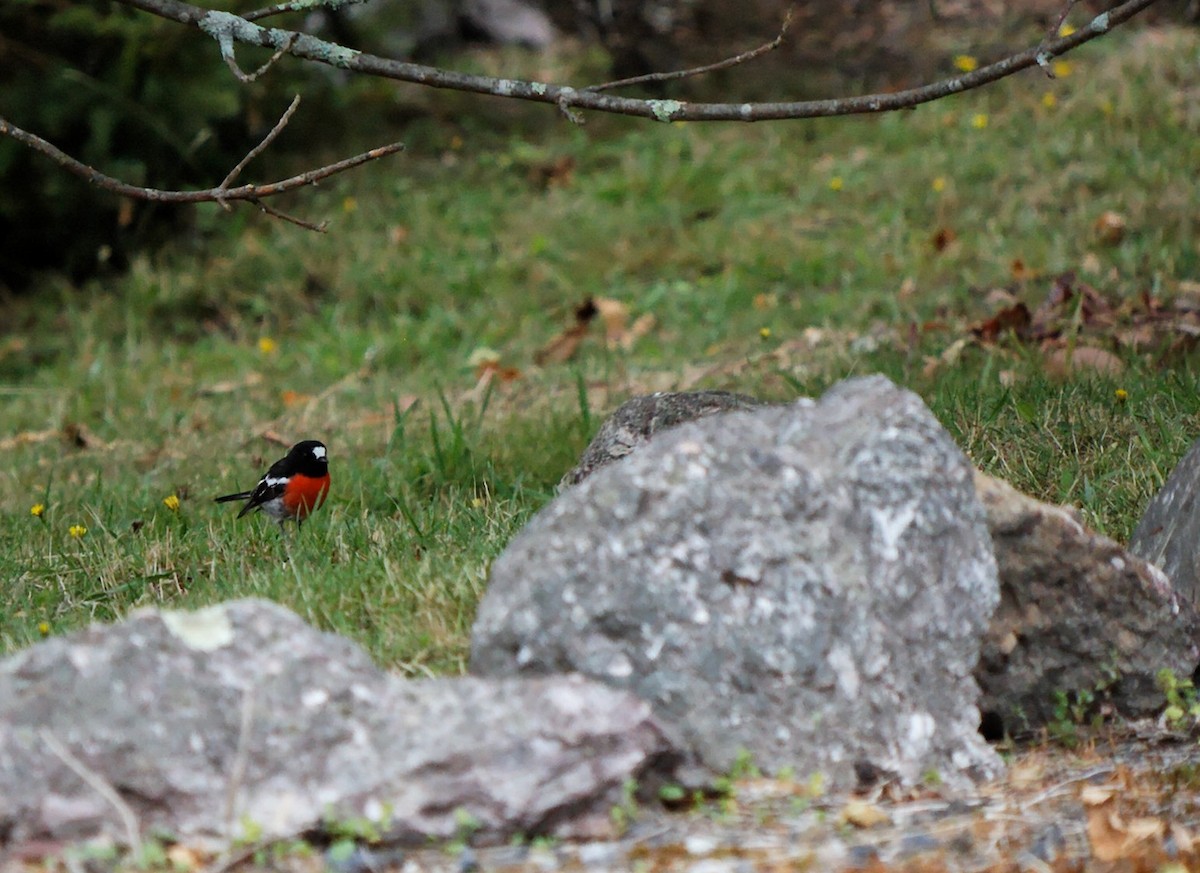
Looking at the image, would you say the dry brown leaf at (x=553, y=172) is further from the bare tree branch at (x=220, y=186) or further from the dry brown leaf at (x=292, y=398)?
the bare tree branch at (x=220, y=186)

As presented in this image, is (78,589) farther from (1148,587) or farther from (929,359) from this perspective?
(929,359)

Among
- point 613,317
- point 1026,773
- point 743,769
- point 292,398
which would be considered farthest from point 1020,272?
point 743,769

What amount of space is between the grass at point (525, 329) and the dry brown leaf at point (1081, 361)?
0.29 ft

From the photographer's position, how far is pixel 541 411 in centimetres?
646

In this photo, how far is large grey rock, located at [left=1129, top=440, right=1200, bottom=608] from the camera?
3.56 metres

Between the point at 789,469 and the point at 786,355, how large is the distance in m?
4.14

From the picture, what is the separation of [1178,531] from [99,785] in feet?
8.43

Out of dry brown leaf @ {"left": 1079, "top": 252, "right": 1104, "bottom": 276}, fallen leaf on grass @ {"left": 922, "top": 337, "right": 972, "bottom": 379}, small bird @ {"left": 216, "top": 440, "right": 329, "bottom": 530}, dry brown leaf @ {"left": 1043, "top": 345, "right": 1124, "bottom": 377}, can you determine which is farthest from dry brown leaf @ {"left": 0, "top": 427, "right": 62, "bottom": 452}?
dry brown leaf @ {"left": 1079, "top": 252, "right": 1104, "bottom": 276}

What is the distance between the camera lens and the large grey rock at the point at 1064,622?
320 cm

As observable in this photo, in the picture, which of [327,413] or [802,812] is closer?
[802,812]

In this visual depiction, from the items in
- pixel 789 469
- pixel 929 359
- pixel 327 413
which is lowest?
pixel 327 413

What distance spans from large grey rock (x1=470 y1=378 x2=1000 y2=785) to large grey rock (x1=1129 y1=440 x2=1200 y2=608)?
2.62 ft

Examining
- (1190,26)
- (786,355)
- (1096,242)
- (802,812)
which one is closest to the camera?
(802,812)

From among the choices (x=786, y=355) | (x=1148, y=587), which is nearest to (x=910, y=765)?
(x=1148, y=587)
